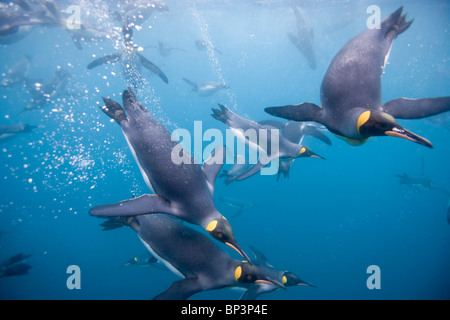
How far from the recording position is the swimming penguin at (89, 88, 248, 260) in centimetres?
241

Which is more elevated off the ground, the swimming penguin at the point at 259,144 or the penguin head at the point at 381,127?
the swimming penguin at the point at 259,144

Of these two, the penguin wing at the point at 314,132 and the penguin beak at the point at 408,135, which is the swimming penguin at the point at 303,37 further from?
the penguin beak at the point at 408,135

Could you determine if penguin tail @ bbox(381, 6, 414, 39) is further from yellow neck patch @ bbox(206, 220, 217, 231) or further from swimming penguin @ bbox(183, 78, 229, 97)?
swimming penguin @ bbox(183, 78, 229, 97)

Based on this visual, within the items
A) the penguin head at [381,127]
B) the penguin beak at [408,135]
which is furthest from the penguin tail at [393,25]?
the penguin beak at [408,135]

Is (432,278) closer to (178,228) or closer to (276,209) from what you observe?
(276,209)

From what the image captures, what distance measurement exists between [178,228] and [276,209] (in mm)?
11149

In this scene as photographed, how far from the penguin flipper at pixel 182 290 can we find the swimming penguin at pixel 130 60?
6.11 meters

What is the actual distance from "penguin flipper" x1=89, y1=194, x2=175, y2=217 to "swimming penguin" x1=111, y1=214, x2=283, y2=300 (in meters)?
0.86

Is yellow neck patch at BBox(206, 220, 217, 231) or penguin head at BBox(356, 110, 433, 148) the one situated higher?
penguin head at BBox(356, 110, 433, 148)

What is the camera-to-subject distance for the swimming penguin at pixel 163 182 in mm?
2408

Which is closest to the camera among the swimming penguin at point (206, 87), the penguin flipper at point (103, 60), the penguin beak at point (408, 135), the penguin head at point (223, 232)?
the penguin beak at point (408, 135)

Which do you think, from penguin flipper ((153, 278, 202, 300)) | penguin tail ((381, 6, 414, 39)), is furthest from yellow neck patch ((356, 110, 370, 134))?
penguin flipper ((153, 278, 202, 300))

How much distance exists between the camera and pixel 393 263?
43.5ft
